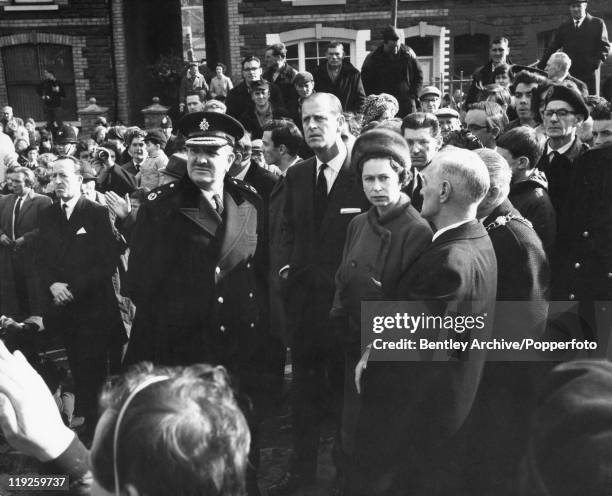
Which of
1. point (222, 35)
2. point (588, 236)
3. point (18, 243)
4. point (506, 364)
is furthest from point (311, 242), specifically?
point (222, 35)

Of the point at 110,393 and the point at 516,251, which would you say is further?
the point at 516,251

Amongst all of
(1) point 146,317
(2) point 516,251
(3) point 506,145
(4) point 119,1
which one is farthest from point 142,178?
(4) point 119,1

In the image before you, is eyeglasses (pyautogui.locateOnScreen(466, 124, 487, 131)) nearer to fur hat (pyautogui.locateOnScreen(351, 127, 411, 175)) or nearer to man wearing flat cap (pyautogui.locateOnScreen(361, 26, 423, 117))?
fur hat (pyautogui.locateOnScreen(351, 127, 411, 175))

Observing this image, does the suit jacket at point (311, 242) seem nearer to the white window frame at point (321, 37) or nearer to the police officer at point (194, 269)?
the police officer at point (194, 269)

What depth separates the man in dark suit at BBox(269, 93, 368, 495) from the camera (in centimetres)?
407

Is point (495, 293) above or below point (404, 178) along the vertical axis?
below

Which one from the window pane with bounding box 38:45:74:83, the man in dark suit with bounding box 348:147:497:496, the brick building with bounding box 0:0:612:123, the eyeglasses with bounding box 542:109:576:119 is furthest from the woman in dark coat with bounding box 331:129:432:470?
the window pane with bounding box 38:45:74:83

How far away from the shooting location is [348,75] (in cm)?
877

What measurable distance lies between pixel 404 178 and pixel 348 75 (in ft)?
17.9

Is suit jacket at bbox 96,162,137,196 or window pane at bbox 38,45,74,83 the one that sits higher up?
window pane at bbox 38,45,74,83

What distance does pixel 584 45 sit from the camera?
8883mm

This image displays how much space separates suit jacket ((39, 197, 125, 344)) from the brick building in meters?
12.6

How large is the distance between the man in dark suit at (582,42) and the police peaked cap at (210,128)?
596 cm

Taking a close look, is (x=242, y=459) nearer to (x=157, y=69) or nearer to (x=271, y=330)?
(x=271, y=330)
